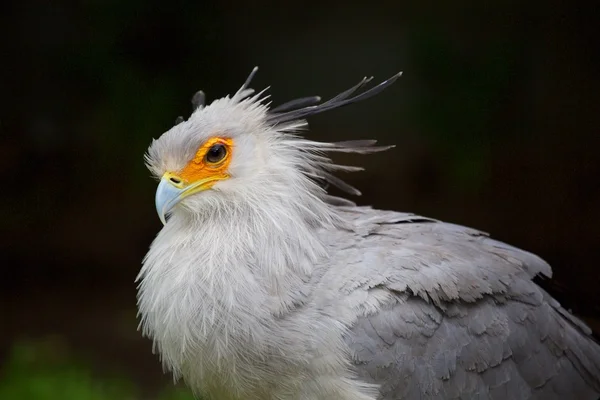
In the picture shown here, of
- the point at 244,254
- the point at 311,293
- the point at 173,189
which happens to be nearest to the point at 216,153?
the point at 173,189

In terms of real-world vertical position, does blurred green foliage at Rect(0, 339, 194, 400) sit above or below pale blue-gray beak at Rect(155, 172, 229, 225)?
below

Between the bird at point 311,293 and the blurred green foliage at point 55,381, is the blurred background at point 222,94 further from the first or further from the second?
the bird at point 311,293

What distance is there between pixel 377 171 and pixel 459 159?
0.60 m

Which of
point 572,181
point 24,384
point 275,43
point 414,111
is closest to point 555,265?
point 572,181

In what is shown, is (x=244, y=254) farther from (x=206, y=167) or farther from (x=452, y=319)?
(x=452, y=319)

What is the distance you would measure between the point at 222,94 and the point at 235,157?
2.16 m

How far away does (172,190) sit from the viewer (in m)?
2.11

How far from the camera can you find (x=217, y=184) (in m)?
2.14

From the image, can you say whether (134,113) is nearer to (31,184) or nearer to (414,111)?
(31,184)

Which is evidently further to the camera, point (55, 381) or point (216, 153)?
point (55, 381)

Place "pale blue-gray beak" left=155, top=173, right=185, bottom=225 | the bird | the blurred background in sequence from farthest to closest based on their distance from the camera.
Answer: the blurred background, "pale blue-gray beak" left=155, top=173, right=185, bottom=225, the bird

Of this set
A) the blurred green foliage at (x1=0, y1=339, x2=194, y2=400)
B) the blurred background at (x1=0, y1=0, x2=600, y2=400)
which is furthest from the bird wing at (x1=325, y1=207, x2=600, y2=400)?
the blurred green foliage at (x1=0, y1=339, x2=194, y2=400)

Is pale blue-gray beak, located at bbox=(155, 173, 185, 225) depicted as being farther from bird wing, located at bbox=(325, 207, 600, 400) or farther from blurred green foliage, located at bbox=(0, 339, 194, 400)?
blurred green foliage, located at bbox=(0, 339, 194, 400)

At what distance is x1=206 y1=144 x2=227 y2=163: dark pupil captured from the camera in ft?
7.04
